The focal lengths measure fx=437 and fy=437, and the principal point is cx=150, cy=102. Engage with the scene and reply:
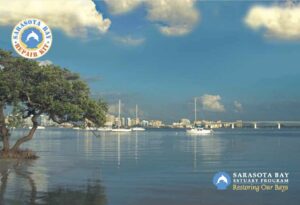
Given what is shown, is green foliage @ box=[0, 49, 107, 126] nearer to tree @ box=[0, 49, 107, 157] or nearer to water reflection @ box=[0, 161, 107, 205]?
tree @ box=[0, 49, 107, 157]

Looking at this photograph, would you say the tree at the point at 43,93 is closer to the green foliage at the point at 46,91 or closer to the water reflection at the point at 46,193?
the green foliage at the point at 46,91

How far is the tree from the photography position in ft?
122

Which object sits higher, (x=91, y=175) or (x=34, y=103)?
(x=34, y=103)

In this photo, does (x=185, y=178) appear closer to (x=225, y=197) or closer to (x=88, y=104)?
(x=225, y=197)

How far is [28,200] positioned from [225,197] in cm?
943

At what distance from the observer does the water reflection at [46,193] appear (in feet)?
61.4

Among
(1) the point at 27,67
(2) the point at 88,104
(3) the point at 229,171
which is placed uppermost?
(1) the point at 27,67

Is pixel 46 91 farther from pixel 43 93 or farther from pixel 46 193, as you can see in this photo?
pixel 46 193

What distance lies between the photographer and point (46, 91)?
37.3m

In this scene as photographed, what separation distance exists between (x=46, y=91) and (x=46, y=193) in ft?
58.4

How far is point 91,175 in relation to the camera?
29438 millimetres

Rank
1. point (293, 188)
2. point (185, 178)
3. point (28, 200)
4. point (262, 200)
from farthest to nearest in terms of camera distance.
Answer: point (185, 178)
point (293, 188)
point (262, 200)
point (28, 200)

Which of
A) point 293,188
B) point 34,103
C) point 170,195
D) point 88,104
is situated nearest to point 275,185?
Result: point 293,188

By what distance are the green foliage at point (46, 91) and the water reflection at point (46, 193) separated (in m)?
12.0
